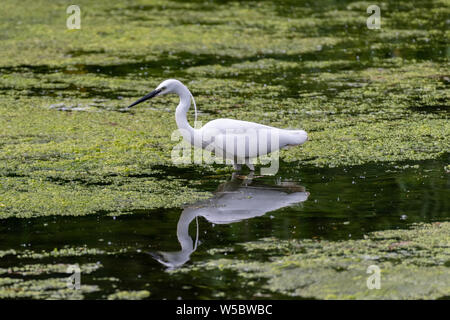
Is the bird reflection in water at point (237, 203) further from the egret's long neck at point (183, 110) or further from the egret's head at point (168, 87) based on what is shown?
the egret's head at point (168, 87)

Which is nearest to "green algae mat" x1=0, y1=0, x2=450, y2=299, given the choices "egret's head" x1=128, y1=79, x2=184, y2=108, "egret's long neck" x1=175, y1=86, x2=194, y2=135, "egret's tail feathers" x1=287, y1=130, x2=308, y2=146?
"egret's tail feathers" x1=287, y1=130, x2=308, y2=146

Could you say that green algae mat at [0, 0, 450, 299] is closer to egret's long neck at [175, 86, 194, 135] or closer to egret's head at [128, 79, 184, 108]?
egret's long neck at [175, 86, 194, 135]

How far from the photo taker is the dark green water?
365cm

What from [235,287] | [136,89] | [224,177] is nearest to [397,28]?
[136,89]

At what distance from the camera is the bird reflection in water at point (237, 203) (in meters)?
4.34

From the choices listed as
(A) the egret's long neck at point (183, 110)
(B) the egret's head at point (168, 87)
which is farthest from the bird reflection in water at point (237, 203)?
(B) the egret's head at point (168, 87)

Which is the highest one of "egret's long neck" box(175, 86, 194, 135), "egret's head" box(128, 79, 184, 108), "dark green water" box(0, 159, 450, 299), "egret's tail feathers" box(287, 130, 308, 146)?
"egret's head" box(128, 79, 184, 108)

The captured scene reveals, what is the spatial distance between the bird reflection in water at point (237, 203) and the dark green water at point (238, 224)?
14 millimetres

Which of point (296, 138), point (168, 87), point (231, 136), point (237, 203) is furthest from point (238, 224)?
point (168, 87)

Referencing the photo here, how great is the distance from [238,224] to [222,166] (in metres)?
1.34

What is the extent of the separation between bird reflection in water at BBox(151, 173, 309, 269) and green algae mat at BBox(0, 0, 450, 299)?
0.12ft

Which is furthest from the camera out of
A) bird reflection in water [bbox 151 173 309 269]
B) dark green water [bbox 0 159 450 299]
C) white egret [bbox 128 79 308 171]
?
white egret [bbox 128 79 308 171]

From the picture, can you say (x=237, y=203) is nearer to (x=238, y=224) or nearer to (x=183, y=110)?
(x=238, y=224)

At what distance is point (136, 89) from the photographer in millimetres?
7836
